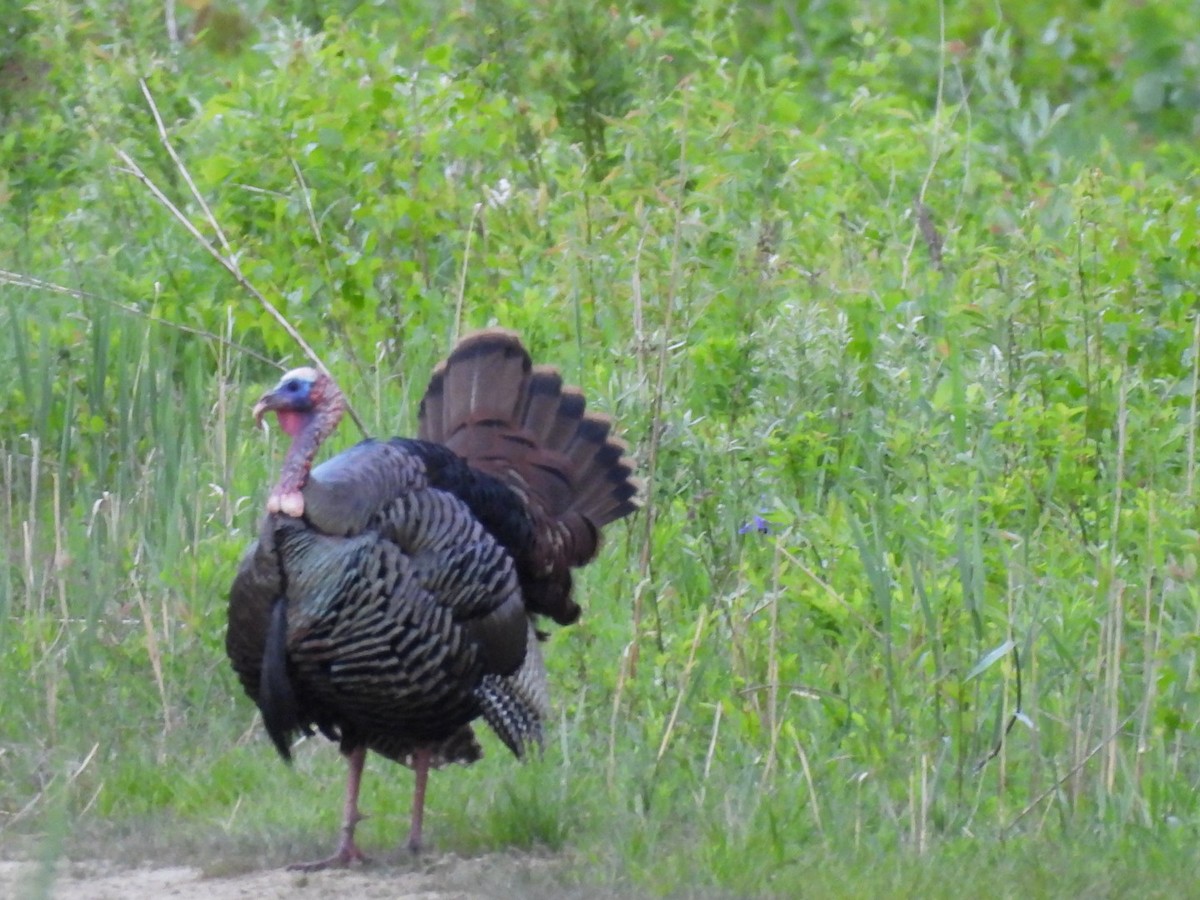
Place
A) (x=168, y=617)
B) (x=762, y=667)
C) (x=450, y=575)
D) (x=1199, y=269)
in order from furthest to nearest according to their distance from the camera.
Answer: (x=1199, y=269)
(x=168, y=617)
(x=762, y=667)
(x=450, y=575)

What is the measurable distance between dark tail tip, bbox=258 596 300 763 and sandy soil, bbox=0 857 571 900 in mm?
345

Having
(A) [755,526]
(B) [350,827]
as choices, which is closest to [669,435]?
(A) [755,526]

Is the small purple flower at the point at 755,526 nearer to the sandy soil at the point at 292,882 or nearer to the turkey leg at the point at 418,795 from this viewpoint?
the turkey leg at the point at 418,795

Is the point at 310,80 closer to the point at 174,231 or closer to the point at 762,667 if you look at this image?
the point at 174,231

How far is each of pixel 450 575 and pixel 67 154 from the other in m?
5.80

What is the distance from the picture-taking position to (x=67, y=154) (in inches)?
392

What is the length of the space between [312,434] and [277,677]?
593 millimetres

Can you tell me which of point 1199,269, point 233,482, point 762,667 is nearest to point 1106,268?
point 1199,269

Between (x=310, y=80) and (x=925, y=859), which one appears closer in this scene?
(x=925, y=859)

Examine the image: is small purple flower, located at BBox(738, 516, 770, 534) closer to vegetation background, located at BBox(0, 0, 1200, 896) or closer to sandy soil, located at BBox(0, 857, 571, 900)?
vegetation background, located at BBox(0, 0, 1200, 896)

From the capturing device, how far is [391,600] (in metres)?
4.70

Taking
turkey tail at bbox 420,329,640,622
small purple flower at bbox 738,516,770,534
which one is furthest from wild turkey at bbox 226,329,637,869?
small purple flower at bbox 738,516,770,534

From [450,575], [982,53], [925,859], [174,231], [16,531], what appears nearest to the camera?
[925,859]

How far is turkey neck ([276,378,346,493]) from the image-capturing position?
15.6ft
